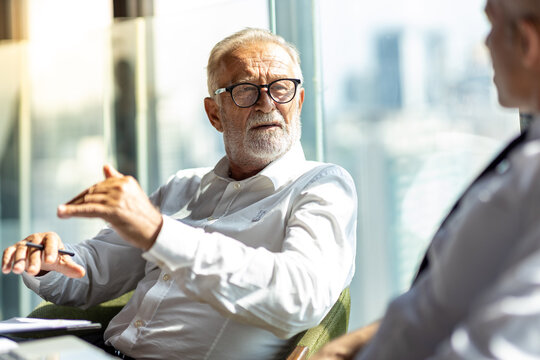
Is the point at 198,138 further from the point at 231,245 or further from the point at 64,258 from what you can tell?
the point at 231,245

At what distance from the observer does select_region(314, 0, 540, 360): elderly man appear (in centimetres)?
69

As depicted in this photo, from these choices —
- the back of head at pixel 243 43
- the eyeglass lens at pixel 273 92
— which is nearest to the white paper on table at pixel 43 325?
the eyeglass lens at pixel 273 92

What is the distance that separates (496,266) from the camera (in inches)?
32.2

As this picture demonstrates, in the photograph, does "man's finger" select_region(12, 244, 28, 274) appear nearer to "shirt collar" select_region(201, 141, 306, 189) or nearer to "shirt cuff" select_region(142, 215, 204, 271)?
"shirt cuff" select_region(142, 215, 204, 271)

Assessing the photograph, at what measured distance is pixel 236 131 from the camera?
7.05 feet

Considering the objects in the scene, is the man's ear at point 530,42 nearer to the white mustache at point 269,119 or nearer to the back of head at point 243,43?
the white mustache at point 269,119

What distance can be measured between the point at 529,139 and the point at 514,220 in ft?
0.49

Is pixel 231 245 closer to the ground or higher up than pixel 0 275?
higher up

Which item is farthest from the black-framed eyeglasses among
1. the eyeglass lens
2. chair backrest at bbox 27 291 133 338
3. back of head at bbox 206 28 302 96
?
chair backrest at bbox 27 291 133 338

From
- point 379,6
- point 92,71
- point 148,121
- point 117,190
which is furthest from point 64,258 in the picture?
point 92,71

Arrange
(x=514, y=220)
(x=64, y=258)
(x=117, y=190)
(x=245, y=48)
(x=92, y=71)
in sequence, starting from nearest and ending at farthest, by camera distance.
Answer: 1. (x=514, y=220)
2. (x=117, y=190)
3. (x=64, y=258)
4. (x=245, y=48)
5. (x=92, y=71)

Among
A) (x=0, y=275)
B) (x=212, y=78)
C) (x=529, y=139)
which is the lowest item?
(x=0, y=275)

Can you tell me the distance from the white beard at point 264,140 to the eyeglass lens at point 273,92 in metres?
0.05

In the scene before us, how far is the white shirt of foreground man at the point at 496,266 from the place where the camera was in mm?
690
